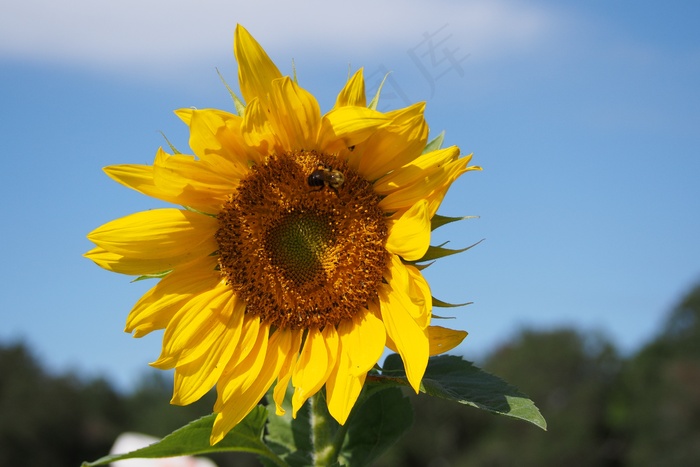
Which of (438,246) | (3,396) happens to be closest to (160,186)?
(438,246)

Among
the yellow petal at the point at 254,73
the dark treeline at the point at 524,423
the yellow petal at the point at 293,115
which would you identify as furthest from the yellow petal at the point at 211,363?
the dark treeline at the point at 524,423

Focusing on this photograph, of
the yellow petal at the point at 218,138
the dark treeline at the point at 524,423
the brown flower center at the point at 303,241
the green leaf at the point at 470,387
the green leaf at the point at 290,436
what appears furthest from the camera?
the dark treeline at the point at 524,423

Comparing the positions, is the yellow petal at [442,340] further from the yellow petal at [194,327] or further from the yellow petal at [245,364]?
the yellow petal at [194,327]

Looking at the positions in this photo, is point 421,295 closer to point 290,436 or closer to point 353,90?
point 353,90

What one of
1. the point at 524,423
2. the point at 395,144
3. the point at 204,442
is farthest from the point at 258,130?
the point at 524,423

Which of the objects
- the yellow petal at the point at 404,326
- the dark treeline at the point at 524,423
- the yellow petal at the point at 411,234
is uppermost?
the yellow petal at the point at 411,234

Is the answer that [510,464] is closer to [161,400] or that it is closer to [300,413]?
[161,400]
